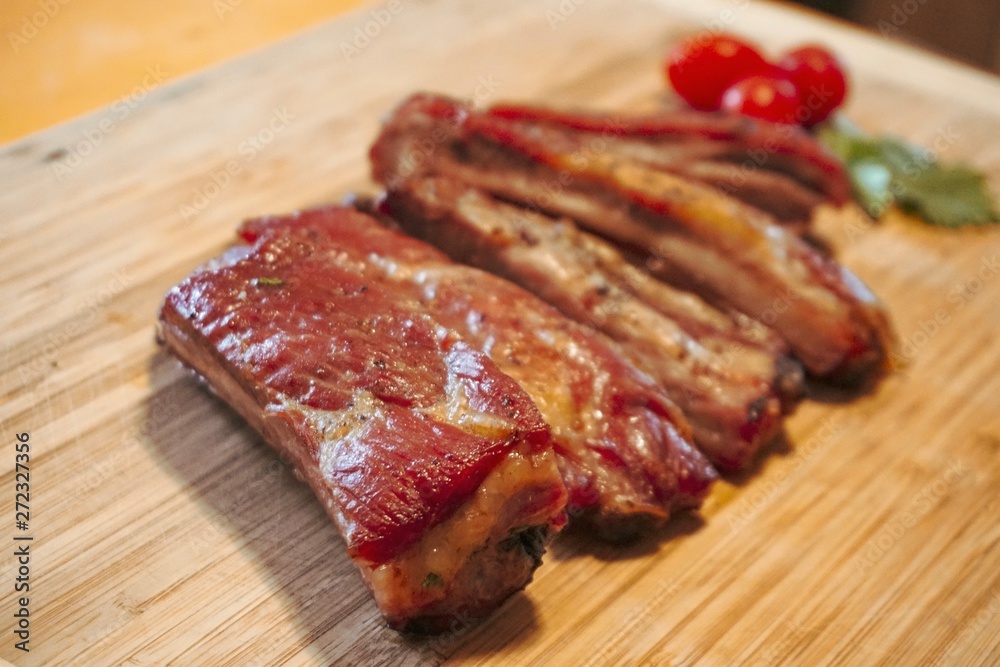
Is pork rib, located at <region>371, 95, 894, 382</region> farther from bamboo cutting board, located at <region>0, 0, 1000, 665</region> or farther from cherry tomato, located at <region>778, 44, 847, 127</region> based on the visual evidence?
cherry tomato, located at <region>778, 44, 847, 127</region>

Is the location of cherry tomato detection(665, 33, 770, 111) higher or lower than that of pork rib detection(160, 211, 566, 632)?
lower

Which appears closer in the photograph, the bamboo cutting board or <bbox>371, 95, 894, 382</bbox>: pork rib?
the bamboo cutting board

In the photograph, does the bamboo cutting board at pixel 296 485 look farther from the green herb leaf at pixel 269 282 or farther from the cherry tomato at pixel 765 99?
the cherry tomato at pixel 765 99

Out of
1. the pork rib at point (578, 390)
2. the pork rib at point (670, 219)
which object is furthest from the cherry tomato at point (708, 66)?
the pork rib at point (578, 390)

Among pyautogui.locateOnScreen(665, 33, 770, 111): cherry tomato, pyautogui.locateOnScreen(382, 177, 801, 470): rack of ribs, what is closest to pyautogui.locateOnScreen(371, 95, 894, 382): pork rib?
pyautogui.locateOnScreen(382, 177, 801, 470): rack of ribs

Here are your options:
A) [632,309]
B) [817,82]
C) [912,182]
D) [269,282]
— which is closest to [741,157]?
[912,182]

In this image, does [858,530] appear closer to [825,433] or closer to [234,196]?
[825,433]

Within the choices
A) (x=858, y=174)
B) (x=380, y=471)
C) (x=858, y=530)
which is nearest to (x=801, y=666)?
(x=858, y=530)
